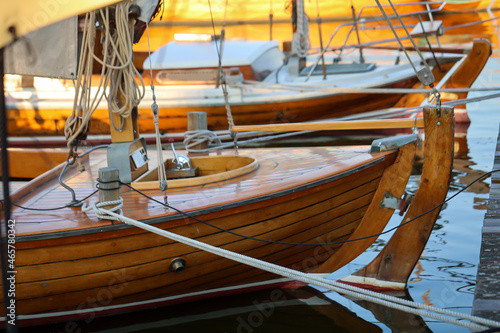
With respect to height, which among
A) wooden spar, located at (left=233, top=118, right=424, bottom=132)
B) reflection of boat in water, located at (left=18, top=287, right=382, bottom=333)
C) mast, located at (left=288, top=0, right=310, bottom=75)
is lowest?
reflection of boat in water, located at (left=18, top=287, right=382, bottom=333)

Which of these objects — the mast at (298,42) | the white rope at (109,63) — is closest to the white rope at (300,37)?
the mast at (298,42)

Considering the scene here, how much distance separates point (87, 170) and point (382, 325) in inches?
94.2

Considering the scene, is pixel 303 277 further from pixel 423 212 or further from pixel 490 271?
pixel 423 212

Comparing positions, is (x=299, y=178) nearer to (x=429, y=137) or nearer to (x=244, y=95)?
(x=429, y=137)

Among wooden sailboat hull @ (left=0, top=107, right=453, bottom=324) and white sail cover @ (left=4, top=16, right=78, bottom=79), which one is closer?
wooden sailboat hull @ (left=0, top=107, right=453, bottom=324)

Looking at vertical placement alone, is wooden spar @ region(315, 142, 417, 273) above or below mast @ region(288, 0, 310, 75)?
below

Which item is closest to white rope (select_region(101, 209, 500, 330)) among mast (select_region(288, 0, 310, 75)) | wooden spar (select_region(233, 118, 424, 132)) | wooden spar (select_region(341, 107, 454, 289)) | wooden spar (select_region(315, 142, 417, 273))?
wooden spar (select_region(341, 107, 454, 289))

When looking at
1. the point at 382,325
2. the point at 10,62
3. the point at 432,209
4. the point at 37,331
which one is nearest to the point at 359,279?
the point at 382,325

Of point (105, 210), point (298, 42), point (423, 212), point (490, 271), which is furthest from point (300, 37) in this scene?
point (490, 271)

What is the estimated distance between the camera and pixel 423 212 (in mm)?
3816

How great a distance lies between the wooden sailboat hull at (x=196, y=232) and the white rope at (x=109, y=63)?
55cm

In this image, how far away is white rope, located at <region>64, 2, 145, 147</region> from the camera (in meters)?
3.54

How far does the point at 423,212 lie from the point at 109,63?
220 cm

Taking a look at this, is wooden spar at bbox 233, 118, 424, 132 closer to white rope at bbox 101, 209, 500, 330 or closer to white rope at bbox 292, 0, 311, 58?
white rope at bbox 101, 209, 500, 330
